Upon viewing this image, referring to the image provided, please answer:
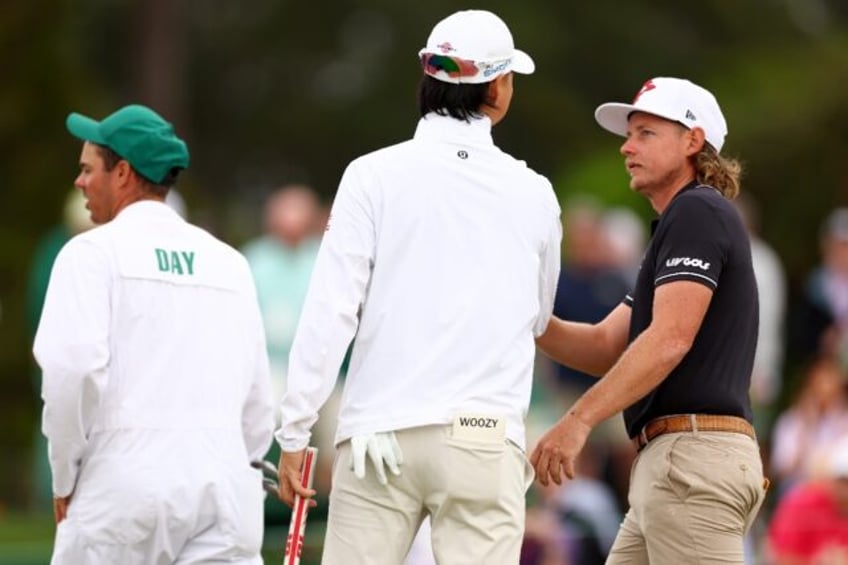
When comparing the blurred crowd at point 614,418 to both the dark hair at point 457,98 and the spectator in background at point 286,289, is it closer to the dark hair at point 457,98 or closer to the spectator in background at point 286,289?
the spectator in background at point 286,289

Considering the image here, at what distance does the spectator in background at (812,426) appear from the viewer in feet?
42.3

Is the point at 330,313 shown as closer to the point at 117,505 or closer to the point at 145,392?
the point at 145,392

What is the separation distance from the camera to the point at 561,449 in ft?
23.4

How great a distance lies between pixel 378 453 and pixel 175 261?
1.17m

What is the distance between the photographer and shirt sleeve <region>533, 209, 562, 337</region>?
7.27 m

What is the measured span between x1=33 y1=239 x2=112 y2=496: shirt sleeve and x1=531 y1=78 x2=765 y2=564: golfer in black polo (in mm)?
1478

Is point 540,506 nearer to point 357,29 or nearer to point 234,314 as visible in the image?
point 234,314

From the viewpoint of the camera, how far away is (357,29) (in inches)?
1291

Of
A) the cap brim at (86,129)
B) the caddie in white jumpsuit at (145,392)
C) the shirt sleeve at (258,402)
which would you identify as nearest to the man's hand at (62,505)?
the caddie in white jumpsuit at (145,392)

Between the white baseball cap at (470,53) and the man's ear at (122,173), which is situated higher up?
the white baseball cap at (470,53)

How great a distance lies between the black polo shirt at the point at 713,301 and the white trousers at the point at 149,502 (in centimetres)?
154

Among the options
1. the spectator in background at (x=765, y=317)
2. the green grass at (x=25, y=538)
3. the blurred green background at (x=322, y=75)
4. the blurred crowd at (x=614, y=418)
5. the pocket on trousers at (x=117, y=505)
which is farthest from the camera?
the blurred green background at (x=322, y=75)

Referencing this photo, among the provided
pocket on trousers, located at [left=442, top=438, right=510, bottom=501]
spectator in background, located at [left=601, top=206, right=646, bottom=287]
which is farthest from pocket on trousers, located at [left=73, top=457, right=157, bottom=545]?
spectator in background, located at [left=601, top=206, right=646, bottom=287]

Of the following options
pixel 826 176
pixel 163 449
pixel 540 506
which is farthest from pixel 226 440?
pixel 826 176
